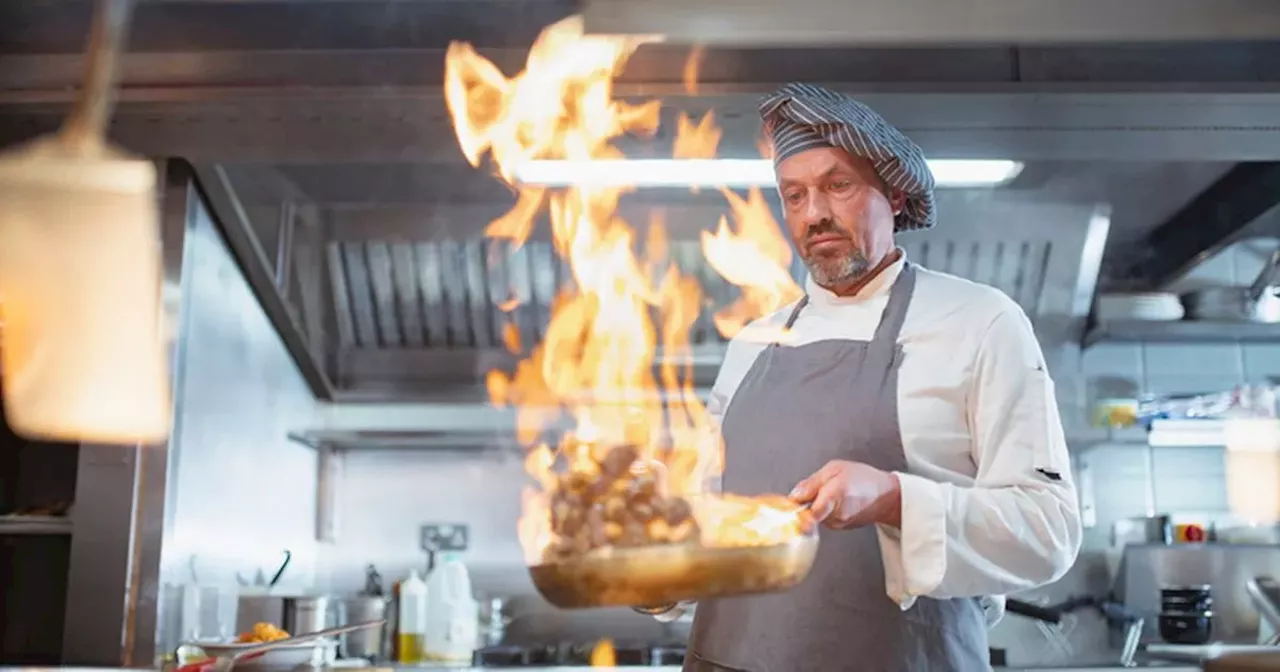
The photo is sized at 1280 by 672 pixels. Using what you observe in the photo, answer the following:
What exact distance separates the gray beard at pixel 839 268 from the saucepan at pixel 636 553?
1.89 feet

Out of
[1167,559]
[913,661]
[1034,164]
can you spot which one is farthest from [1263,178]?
[913,661]

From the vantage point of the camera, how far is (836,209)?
174 cm

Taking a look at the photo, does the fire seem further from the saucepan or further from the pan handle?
the pan handle

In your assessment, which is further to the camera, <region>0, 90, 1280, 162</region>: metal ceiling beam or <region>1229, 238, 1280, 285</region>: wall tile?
<region>1229, 238, 1280, 285</region>: wall tile

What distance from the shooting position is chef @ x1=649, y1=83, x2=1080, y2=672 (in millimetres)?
1472

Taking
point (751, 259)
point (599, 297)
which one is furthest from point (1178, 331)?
point (599, 297)

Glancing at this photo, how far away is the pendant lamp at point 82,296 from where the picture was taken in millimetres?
2834

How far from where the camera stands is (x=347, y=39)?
2816 millimetres

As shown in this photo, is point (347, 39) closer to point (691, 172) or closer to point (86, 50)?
point (86, 50)

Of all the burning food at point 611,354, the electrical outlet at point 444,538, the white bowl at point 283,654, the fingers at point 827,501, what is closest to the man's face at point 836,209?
the burning food at point 611,354

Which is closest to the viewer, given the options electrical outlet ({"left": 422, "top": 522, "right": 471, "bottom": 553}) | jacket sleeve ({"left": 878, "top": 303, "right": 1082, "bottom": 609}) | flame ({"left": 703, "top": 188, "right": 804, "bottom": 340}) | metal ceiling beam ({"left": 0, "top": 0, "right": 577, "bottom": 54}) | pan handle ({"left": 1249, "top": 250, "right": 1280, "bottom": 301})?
jacket sleeve ({"left": 878, "top": 303, "right": 1082, "bottom": 609})

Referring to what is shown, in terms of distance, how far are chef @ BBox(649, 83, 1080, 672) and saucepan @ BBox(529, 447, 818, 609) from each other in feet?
0.41

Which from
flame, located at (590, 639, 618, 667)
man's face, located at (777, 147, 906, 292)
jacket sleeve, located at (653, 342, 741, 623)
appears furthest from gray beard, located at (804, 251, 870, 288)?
flame, located at (590, 639, 618, 667)

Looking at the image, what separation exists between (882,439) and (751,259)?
2027 mm
